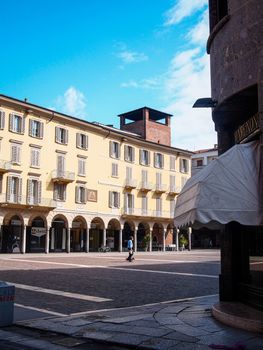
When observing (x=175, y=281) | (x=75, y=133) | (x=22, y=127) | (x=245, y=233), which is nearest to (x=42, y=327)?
(x=245, y=233)

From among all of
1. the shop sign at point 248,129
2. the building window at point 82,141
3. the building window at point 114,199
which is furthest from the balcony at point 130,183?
the shop sign at point 248,129

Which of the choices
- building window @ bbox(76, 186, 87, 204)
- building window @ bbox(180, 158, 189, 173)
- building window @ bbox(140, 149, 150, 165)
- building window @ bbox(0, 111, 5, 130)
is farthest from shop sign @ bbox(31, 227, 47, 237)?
building window @ bbox(180, 158, 189, 173)

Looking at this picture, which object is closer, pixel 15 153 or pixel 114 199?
pixel 15 153

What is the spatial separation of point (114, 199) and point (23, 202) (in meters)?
11.9

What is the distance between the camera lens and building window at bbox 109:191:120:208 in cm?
4756

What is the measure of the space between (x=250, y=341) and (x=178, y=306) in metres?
3.63

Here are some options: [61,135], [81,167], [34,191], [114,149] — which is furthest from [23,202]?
[114,149]

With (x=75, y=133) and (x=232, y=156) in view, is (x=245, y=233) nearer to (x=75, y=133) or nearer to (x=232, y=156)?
(x=232, y=156)

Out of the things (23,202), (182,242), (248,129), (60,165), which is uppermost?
(60,165)

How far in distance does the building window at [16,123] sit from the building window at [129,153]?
13.3 metres

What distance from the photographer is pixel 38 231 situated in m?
42.3

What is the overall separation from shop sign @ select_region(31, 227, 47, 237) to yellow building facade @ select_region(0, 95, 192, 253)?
0.05 metres

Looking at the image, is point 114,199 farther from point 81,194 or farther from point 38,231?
point 38,231

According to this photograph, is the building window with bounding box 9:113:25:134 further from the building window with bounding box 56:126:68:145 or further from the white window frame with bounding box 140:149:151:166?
the white window frame with bounding box 140:149:151:166
